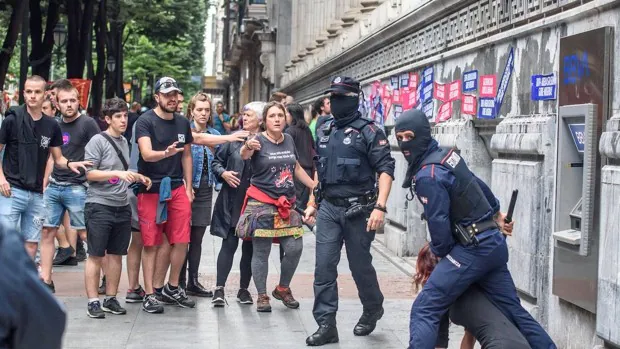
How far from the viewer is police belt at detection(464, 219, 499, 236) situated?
671 cm

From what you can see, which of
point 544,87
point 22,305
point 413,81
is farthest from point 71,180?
point 22,305

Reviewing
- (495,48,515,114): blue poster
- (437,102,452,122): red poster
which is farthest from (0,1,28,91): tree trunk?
(495,48,515,114): blue poster

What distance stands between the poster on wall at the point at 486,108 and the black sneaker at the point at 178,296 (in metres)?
3.16

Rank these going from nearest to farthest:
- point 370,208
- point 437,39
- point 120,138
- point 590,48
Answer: point 590,48, point 370,208, point 120,138, point 437,39

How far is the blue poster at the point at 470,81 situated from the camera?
450 inches

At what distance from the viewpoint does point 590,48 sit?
7.83 m

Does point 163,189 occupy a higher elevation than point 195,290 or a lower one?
higher

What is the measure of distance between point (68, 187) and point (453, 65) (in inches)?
167

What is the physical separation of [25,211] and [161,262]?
1261mm

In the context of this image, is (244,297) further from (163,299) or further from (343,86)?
(343,86)

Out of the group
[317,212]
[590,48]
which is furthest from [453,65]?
[590,48]

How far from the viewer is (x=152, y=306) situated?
10.4 meters

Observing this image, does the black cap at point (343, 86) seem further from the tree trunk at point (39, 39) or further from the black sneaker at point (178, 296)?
the tree trunk at point (39, 39)

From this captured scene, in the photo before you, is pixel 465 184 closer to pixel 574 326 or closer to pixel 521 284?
pixel 574 326
